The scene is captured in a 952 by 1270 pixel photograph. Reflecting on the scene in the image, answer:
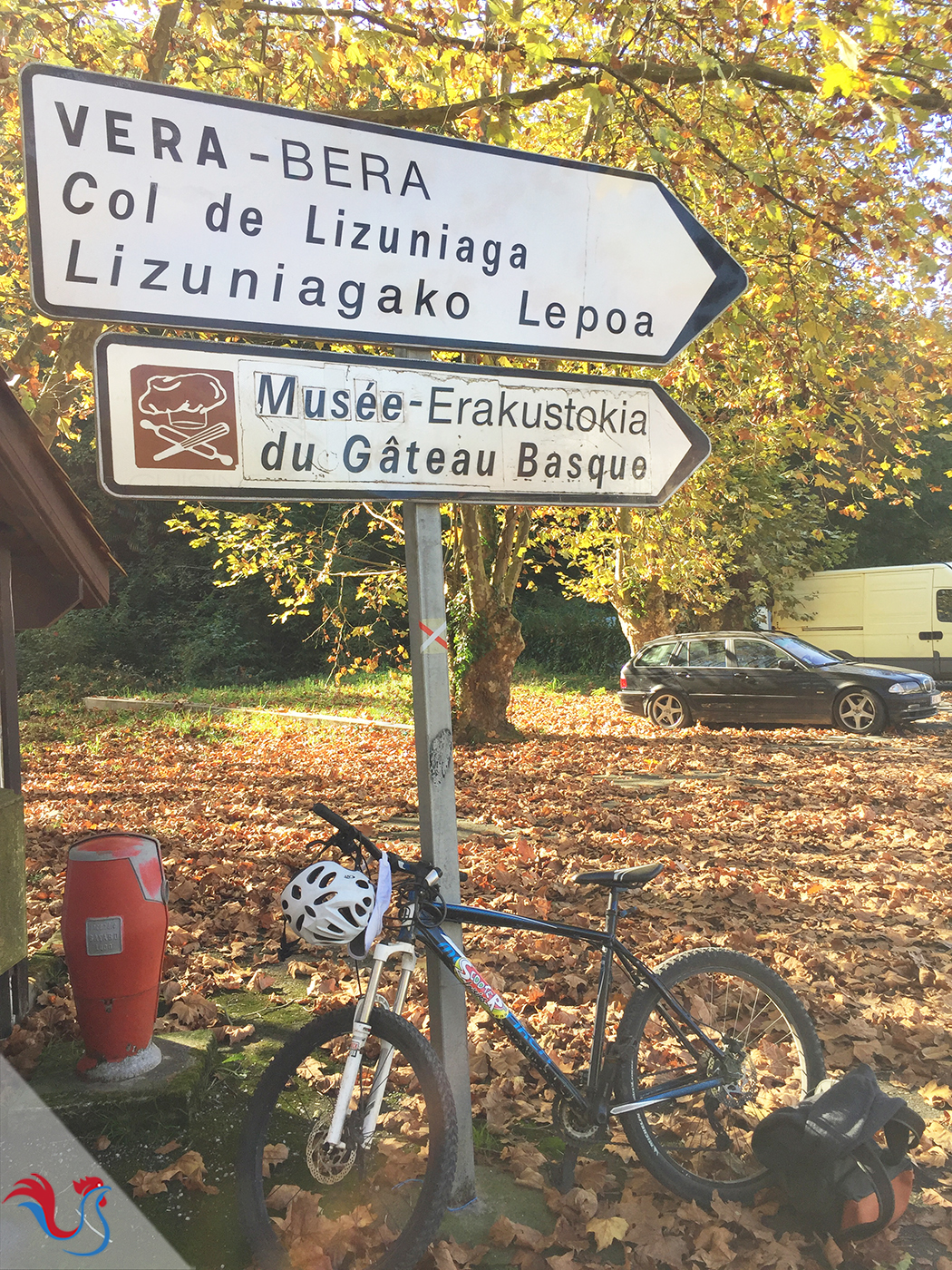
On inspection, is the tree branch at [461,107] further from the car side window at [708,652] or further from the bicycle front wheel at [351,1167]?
the car side window at [708,652]

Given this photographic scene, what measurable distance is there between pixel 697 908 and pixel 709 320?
395 cm

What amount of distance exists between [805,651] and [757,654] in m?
0.73

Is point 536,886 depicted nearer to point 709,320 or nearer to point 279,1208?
point 279,1208

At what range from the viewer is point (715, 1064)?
2986mm

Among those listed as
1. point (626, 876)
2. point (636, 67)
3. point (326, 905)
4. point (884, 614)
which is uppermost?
point (636, 67)

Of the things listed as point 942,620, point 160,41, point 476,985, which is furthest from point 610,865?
point 942,620

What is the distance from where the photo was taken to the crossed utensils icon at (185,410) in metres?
2.14

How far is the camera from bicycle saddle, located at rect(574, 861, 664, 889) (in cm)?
293

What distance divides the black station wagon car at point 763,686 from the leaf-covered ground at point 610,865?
0.54 meters

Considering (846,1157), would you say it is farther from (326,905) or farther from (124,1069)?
(124,1069)

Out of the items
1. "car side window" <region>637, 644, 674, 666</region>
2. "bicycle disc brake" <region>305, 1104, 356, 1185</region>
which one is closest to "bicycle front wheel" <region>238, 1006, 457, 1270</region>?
"bicycle disc brake" <region>305, 1104, 356, 1185</region>

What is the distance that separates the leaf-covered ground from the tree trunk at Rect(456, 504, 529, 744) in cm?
A: 75

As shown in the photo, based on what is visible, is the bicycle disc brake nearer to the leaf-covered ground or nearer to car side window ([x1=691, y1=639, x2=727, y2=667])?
the leaf-covered ground

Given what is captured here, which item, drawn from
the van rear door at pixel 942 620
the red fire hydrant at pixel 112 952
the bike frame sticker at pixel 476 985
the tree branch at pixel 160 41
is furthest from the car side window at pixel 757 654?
the bike frame sticker at pixel 476 985
